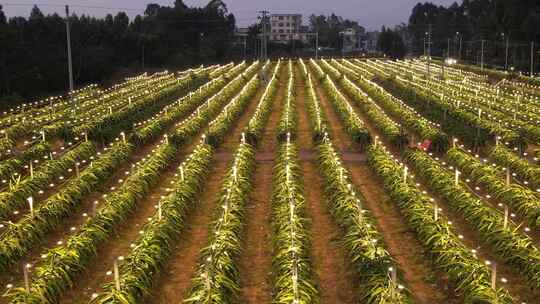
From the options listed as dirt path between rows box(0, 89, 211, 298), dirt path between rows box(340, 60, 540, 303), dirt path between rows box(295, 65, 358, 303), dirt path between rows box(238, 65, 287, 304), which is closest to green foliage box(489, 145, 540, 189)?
dirt path between rows box(340, 60, 540, 303)

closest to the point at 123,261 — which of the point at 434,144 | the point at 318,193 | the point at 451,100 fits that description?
the point at 318,193

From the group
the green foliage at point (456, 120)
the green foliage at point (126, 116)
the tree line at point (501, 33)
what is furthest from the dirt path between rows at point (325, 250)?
the tree line at point (501, 33)

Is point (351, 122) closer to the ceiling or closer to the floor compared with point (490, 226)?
closer to the ceiling

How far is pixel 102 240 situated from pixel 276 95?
26.3 meters

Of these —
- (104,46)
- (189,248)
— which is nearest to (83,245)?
(189,248)

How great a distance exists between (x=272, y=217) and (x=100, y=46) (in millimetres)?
54148

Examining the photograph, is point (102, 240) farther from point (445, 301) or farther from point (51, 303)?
point (445, 301)

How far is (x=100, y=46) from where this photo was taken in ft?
204

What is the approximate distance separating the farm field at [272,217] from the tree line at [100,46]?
21.0 meters

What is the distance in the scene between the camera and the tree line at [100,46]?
41.9m

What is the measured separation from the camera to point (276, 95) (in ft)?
121

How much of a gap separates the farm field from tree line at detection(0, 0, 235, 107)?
21.0 m

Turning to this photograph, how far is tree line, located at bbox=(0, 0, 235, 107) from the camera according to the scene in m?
41.9

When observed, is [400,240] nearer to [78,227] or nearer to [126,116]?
[78,227]
